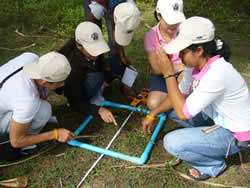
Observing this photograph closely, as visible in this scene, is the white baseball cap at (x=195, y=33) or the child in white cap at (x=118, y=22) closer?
the white baseball cap at (x=195, y=33)

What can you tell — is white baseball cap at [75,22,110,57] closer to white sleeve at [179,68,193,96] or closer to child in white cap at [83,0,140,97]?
child in white cap at [83,0,140,97]

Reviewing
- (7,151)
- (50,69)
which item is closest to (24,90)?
(50,69)

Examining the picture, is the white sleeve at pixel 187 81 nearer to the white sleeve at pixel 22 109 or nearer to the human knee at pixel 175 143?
the human knee at pixel 175 143

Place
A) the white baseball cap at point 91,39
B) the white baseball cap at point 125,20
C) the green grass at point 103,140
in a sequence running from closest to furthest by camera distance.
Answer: the green grass at point 103,140 → the white baseball cap at point 91,39 → the white baseball cap at point 125,20

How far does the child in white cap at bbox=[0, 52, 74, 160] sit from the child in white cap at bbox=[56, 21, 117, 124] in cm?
44

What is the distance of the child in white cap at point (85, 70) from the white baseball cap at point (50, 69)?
483mm

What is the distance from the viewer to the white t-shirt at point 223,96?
1.82m

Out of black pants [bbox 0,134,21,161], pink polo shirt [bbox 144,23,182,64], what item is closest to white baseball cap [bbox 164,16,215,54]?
pink polo shirt [bbox 144,23,182,64]

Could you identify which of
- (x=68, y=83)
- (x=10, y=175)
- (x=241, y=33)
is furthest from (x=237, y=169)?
(x=241, y=33)

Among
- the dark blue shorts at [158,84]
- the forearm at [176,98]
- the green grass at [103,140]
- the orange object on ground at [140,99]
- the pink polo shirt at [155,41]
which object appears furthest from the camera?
the orange object on ground at [140,99]

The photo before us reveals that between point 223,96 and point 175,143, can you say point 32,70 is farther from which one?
point 223,96

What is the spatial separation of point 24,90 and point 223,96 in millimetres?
1511

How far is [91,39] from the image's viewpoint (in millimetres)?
2441

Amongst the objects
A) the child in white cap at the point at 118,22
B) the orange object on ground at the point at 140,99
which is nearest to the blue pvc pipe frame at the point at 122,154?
the orange object on ground at the point at 140,99
